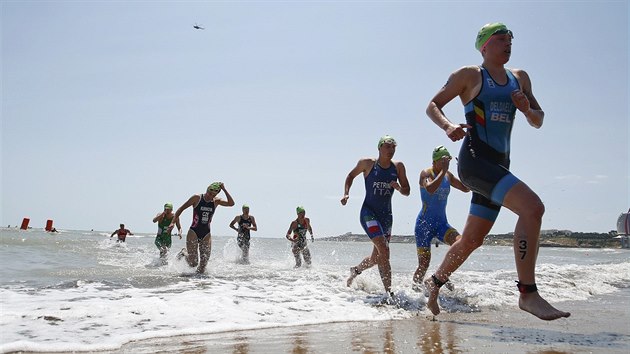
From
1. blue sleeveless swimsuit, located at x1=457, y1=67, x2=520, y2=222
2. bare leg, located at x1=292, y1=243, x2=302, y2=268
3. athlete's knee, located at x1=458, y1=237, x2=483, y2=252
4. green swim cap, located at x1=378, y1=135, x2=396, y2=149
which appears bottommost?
bare leg, located at x1=292, y1=243, x2=302, y2=268

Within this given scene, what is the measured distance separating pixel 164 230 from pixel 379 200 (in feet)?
30.1

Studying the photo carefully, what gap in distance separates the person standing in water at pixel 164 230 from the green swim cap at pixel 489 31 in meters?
11.2

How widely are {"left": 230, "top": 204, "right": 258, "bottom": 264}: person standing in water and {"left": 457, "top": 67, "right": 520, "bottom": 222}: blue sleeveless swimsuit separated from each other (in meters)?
12.8

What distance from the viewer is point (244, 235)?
1655cm

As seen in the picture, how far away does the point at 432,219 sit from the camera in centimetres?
715

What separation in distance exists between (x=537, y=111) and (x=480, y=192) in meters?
0.90

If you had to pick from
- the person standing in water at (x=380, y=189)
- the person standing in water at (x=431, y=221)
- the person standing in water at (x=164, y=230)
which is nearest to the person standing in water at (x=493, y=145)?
the person standing in water at (x=380, y=189)

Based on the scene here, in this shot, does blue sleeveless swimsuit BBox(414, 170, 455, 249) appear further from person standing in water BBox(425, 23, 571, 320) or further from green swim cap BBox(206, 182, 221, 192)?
green swim cap BBox(206, 182, 221, 192)

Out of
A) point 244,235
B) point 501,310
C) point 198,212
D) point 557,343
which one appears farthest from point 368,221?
point 244,235

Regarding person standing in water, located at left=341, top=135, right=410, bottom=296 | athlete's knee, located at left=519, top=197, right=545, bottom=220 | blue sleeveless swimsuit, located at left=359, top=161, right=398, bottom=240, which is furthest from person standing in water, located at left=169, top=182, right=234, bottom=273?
athlete's knee, located at left=519, top=197, right=545, bottom=220

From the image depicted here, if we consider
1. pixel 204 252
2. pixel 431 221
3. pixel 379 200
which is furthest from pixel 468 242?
pixel 204 252

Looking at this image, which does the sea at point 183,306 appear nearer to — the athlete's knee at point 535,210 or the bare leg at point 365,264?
the bare leg at point 365,264

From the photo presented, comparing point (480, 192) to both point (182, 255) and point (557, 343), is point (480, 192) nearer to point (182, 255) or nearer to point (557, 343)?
point (557, 343)

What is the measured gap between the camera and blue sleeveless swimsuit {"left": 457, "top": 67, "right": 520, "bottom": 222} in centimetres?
380
